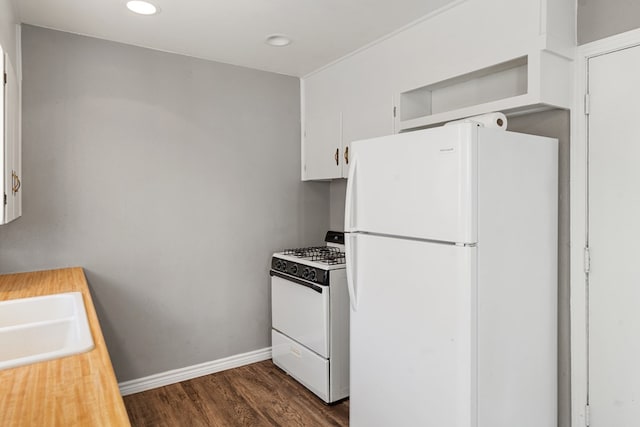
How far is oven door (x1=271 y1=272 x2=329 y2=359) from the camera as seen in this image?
272cm

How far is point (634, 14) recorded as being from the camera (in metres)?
1.80

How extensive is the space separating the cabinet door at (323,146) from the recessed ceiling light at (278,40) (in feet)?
2.11

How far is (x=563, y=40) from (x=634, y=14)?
274 millimetres

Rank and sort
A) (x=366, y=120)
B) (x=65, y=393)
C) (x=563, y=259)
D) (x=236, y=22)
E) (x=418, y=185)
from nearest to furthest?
(x=65, y=393) < (x=418, y=185) < (x=563, y=259) < (x=236, y=22) < (x=366, y=120)

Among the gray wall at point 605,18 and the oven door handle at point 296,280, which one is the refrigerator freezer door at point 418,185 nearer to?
the oven door handle at point 296,280

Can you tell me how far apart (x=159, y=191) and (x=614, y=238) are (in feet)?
8.94

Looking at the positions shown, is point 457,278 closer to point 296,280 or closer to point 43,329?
point 296,280

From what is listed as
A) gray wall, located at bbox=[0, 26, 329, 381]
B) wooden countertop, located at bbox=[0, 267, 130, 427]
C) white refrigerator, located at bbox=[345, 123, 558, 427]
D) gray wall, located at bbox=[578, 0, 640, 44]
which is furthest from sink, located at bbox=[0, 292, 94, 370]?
gray wall, located at bbox=[578, 0, 640, 44]

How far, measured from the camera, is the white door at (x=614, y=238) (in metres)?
1.83

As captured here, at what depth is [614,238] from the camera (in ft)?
6.20

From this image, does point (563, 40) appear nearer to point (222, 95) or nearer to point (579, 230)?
point (579, 230)

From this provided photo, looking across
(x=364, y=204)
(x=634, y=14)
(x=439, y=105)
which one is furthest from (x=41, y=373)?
(x=634, y=14)

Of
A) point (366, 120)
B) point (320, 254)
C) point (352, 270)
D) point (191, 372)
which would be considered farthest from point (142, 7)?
point (191, 372)

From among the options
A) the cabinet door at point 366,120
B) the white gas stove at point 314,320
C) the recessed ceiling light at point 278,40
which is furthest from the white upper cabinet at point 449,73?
the white gas stove at point 314,320
